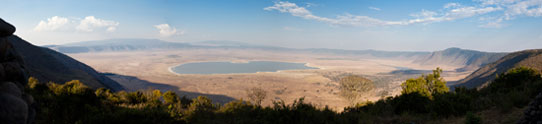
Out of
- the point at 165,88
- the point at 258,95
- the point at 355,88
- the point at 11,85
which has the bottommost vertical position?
the point at 165,88

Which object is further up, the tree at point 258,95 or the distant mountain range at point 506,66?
the distant mountain range at point 506,66

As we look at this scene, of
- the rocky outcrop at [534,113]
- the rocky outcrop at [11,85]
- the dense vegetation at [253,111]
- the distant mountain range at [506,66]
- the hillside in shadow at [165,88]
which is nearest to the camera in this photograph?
the rocky outcrop at [11,85]

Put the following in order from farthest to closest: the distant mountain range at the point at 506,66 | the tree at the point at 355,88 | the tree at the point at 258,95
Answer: the distant mountain range at the point at 506,66
the tree at the point at 355,88
the tree at the point at 258,95

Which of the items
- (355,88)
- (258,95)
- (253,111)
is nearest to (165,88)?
(258,95)

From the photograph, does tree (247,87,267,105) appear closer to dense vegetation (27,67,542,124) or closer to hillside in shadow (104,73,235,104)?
hillside in shadow (104,73,235,104)

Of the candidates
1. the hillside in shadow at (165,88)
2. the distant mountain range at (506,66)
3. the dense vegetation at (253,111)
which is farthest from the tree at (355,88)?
the dense vegetation at (253,111)

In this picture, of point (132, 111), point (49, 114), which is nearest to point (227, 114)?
point (132, 111)

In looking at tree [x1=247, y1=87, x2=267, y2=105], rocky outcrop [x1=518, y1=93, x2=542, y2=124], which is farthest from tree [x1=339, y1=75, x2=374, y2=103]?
rocky outcrop [x1=518, y1=93, x2=542, y2=124]

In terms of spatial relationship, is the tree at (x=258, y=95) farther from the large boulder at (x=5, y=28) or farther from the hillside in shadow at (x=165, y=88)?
the large boulder at (x=5, y=28)

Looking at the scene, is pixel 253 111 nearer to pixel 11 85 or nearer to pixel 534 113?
pixel 11 85

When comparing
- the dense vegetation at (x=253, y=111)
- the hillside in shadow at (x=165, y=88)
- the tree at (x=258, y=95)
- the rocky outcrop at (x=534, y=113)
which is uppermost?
the rocky outcrop at (x=534, y=113)
